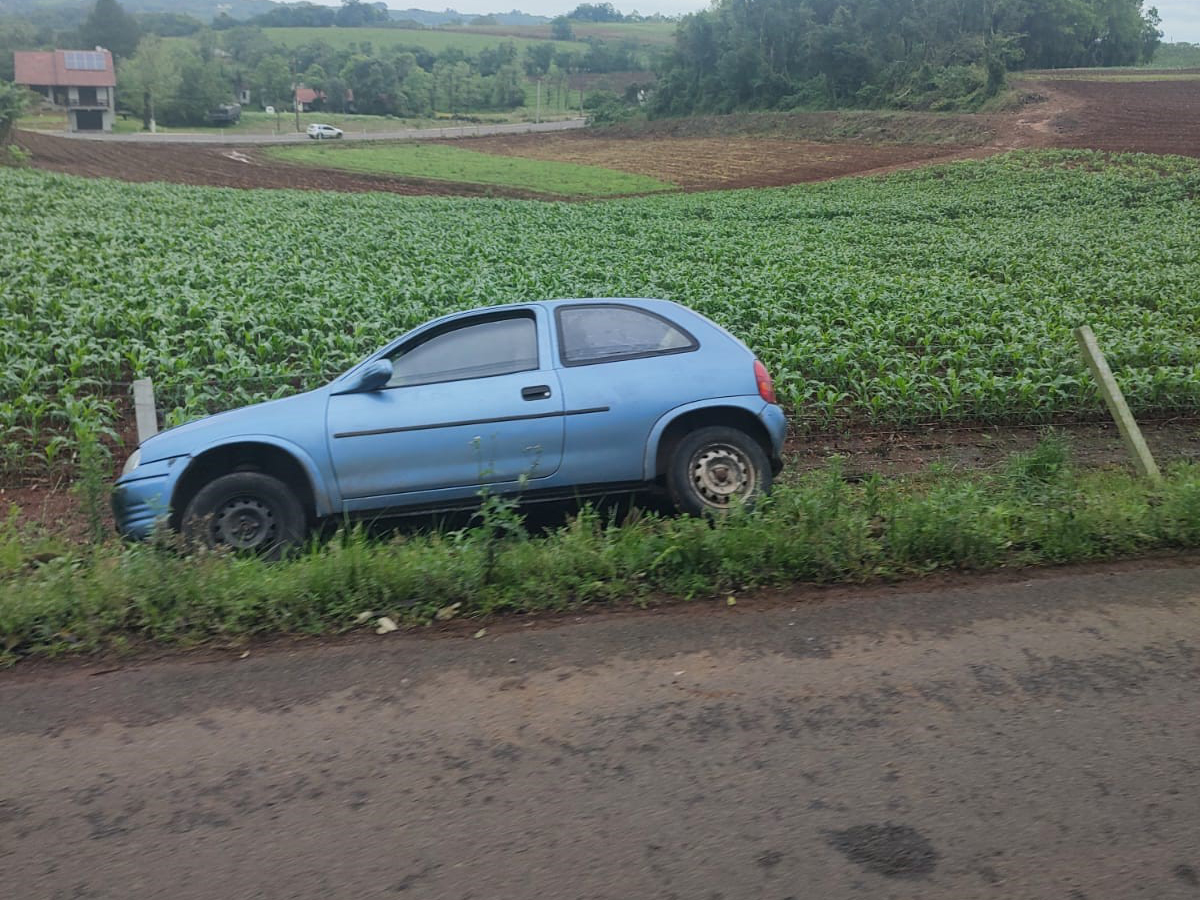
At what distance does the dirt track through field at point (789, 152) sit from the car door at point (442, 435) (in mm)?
38597

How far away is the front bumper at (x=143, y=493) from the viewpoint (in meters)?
6.36

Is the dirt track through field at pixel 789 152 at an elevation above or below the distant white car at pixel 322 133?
below

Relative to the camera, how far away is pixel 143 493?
639 centimetres

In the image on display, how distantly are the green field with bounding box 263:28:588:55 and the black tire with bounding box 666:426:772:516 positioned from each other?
144 meters

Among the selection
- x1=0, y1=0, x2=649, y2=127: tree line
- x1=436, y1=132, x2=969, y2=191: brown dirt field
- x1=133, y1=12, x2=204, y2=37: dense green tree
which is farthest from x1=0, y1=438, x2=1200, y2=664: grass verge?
x1=133, y1=12, x2=204, y2=37: dense green tree

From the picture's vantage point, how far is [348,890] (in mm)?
3053

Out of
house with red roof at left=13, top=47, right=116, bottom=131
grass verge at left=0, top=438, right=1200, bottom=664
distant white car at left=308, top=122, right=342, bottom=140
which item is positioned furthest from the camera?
house with red roof at left=13, top=47, right=116, bottom=131

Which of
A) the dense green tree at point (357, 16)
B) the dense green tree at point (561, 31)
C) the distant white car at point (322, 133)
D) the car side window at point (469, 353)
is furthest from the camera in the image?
the dense green tree at point (357, 16)

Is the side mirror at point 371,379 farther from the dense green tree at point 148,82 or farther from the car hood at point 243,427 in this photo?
the dense green tree at point 148,82

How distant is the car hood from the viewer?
6375 mm

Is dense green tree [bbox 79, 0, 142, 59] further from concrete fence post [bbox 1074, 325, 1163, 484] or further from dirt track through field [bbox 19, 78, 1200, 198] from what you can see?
concrete fence post [bbox 1074, 325, 1163, 484]

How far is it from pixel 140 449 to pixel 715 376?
3.65 metres

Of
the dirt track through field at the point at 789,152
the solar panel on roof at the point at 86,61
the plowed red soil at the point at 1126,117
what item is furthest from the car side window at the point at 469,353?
the solar panel on roof at the point at 86,61

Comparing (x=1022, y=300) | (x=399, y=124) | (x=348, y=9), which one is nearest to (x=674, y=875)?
(x=1022, y=300)
